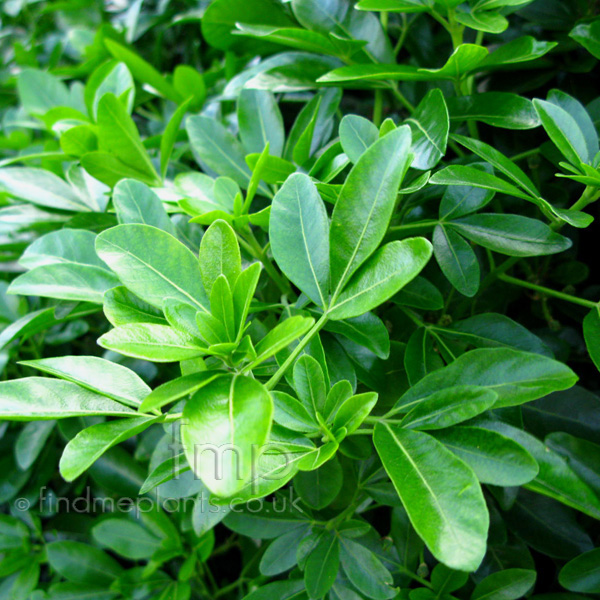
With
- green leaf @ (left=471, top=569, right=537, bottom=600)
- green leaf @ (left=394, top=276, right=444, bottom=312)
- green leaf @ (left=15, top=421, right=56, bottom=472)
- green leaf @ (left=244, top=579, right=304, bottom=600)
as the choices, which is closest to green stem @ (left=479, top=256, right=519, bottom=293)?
green leaf @ (left=394, top=276, right=444, bottom=312)

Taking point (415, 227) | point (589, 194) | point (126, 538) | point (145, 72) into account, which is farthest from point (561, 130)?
point (126, 538)

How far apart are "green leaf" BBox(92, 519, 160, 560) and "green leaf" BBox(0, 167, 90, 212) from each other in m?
0.51

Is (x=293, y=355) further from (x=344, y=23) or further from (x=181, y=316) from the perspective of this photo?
(x=344, y=23)

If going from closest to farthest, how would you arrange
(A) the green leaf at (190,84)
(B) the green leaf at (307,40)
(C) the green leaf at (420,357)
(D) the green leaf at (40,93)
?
1. (C) the green leaf at (420,357)
2. (B) the green leaf at (307,40)
3. (A) the green leaf at (190,84)
4. (D) the green leaf at (40,93)

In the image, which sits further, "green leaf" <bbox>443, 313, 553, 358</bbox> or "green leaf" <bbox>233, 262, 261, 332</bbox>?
"green leaf" <bbox>443, 313, 553, 358</bbox>

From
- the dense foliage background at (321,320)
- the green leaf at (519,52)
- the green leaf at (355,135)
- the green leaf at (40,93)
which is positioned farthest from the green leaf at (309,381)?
the green leaf at (40,93)

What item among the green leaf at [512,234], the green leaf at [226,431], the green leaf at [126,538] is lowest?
the green leaf at [126,538]

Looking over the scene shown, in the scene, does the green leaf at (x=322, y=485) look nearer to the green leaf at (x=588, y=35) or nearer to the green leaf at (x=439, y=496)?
the green leaf at (x=439, y=496)

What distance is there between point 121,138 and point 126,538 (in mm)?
617

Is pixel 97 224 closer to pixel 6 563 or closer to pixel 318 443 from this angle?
pixel 318 443

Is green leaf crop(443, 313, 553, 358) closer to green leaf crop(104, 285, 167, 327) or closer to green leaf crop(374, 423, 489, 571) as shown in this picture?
green leaf crop(374, 423, 489, 571)

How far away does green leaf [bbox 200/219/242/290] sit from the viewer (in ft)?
1.51

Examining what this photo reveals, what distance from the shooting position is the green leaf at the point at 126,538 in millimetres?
847

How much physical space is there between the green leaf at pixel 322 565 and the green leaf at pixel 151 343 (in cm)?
31
